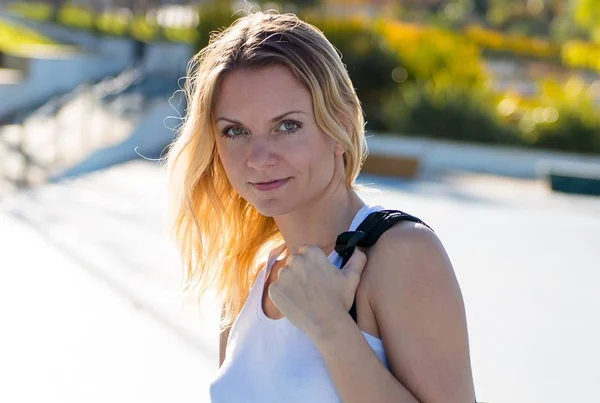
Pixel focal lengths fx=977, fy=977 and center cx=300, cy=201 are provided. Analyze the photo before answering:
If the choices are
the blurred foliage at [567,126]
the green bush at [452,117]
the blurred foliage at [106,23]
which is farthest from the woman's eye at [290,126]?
the blurred foliage at [106,23]

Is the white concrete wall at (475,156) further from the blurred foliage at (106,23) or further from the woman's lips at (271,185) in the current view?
the woman's lips at (271,185)

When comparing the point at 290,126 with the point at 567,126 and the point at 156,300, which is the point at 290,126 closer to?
the point at 156,300

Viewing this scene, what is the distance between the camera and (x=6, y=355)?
5.17 m

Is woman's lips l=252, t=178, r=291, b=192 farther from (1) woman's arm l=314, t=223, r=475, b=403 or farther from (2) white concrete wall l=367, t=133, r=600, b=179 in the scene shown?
(2) white concrete wall l=367, t=133, r=600, b=179

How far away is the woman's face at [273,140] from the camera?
197 centimetres

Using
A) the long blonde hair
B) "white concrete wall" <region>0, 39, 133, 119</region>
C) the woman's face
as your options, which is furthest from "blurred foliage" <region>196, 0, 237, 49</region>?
the woman's face

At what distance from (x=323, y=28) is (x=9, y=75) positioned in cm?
606

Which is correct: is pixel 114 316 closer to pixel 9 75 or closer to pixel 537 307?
pixel 537 307

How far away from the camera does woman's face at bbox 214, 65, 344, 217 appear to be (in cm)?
197

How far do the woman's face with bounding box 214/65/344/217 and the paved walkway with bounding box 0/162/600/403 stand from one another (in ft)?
2.43

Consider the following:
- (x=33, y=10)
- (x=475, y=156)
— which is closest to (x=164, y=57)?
(x=33, y=10)

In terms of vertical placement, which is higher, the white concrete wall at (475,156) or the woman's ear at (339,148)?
the woman's ear at (339,148)

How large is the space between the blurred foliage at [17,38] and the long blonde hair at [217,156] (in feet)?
61.4

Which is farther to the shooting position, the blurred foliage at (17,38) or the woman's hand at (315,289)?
the blurred foliage at (17,38)
